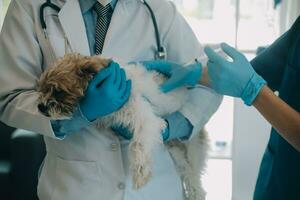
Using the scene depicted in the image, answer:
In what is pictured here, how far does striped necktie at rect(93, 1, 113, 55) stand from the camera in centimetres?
130

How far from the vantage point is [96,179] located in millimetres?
1238

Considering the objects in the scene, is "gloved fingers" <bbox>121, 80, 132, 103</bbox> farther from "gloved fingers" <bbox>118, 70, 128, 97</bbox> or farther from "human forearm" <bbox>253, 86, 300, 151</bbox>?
"human forearm" <bbox>253, 86, 300, 151</bbox>

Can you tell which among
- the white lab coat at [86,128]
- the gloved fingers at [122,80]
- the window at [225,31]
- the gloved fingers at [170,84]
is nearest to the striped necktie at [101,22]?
the white lab coat at [86,128]

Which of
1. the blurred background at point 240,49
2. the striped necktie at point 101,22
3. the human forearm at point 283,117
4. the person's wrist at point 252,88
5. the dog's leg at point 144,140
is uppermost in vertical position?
the striped necktie at point 101,22

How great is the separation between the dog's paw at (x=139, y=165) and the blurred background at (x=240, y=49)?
0.89 meters

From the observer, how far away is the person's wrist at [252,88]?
1240 mm

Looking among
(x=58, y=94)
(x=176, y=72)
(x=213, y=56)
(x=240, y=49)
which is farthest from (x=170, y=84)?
(x=240, y=49)

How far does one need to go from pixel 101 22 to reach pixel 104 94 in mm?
266

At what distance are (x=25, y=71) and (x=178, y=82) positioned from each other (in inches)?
19.4

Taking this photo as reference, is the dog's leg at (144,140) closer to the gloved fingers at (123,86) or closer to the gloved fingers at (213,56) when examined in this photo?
the gloved fingers at (123,86)

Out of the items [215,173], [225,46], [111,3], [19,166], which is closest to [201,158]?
[225,46]

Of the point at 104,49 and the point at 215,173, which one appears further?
the point at 215,173

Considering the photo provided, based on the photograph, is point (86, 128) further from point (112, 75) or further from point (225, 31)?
point (225, 31)

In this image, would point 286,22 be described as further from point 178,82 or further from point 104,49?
point 104,49
